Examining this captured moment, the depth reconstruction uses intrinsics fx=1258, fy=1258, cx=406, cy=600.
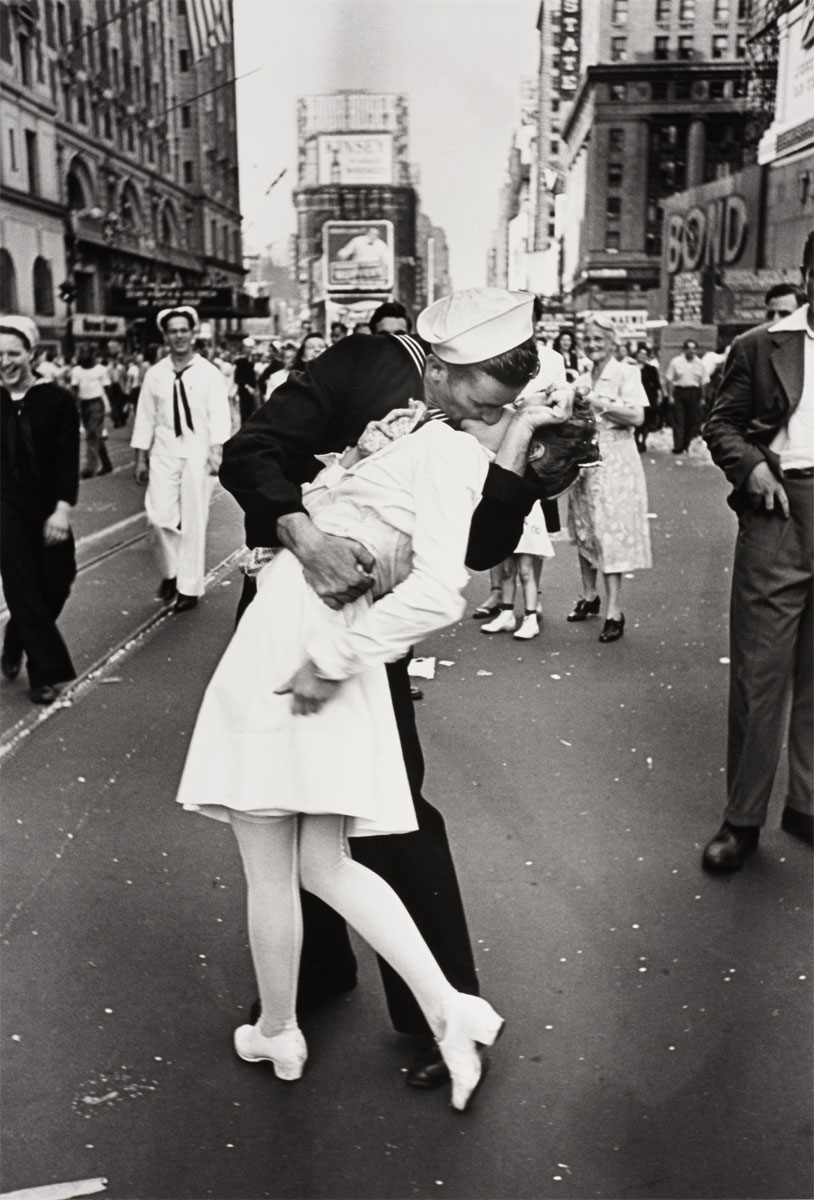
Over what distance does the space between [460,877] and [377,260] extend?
3598 inches

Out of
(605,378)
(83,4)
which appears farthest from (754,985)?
(83,4)

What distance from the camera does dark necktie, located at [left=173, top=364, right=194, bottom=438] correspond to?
29.5 ft

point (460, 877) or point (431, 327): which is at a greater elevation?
point (431, 327)

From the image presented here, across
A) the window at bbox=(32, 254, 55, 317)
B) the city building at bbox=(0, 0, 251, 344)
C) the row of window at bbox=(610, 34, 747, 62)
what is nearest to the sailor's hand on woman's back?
the city building at bbox=(0, 0, 251, 344)

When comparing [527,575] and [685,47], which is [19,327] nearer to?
[527,575]

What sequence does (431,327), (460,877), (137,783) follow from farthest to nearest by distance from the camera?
(137,783), (460,877), (431,327)

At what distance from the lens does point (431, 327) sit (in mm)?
2592

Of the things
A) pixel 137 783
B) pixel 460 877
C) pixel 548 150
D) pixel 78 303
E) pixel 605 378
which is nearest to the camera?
pixel 460 877

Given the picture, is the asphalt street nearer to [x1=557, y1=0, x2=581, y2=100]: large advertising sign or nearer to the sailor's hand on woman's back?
the sailor's hand on woman's back

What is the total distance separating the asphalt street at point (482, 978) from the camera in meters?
2.68

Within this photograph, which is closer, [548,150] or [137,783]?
[137,783]

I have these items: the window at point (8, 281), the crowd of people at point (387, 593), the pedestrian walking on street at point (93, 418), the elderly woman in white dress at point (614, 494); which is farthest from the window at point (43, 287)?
the crowd of people at point (387, 593)

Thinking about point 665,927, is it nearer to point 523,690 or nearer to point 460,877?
point 460,877

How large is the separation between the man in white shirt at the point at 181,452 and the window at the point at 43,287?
130ft
